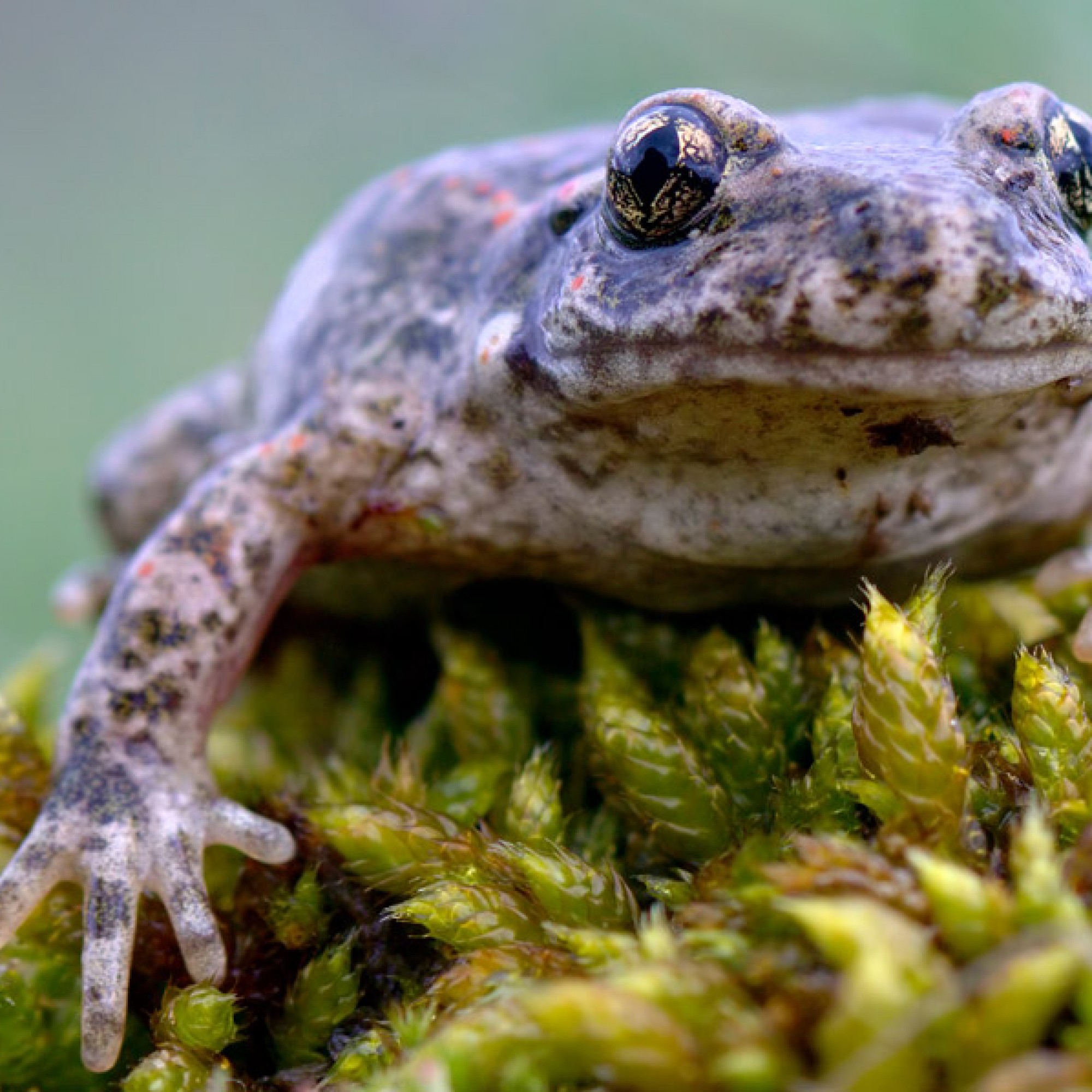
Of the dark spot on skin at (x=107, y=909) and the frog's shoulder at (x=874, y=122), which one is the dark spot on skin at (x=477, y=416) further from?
the dark spot on skin at (x=107, y=909)

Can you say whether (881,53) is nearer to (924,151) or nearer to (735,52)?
(735,52)

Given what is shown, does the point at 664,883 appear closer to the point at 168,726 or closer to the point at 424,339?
the point at 168,726

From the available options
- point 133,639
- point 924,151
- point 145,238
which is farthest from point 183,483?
point 145,238

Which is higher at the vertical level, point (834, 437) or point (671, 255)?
point (671, 255)

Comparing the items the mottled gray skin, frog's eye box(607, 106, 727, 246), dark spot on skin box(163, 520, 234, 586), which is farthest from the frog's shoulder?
dark spot on skin box(163, 520, 234, 586)

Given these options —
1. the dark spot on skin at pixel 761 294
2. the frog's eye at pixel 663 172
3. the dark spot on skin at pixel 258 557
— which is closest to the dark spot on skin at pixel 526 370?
the frog's eye at pixel 663 172

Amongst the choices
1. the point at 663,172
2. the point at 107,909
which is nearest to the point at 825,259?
the point at 663,172
